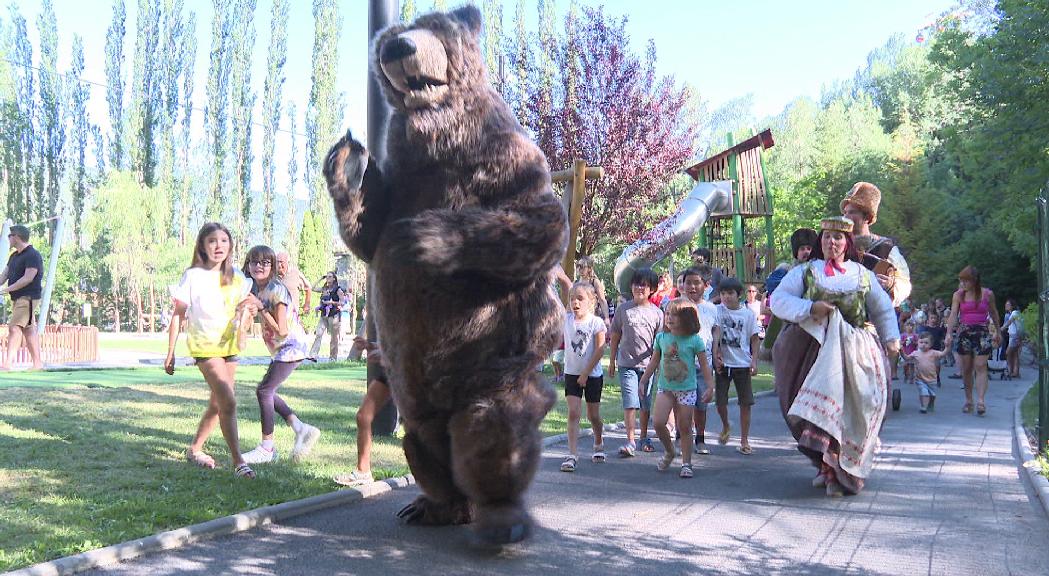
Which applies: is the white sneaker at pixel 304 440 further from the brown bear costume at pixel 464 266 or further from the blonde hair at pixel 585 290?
the brown bear costume at pixel 464 266

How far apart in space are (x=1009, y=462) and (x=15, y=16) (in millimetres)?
42887

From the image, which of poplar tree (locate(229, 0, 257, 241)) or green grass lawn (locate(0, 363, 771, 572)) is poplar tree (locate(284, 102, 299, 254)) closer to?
poplar tree (locate(229, 0, 257, 241))

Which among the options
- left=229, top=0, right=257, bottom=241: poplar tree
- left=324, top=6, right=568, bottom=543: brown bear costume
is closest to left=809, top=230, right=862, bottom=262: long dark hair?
left=324, top=6, right=568, bottom=543: brown bear costume

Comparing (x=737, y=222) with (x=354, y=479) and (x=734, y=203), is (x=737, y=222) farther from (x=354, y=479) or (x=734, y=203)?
(x=354, y=479)

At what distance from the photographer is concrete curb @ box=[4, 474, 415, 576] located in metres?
3.61

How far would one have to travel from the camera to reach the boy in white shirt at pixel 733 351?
8.12 m

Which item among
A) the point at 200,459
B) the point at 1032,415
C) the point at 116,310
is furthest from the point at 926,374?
the point at 116,310

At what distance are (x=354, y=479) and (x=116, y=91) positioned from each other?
129 feet

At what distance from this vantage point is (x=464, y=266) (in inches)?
145

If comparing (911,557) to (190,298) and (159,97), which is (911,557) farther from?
(159,97)

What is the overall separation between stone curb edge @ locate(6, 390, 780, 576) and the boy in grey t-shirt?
93.5 inches

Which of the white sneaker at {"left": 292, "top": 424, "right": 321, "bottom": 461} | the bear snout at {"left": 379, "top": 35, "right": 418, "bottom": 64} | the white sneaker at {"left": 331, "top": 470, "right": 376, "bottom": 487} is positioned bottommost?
the white sneaker at {"left": 331, "top": 470, "right": 376, "bottom": 487}

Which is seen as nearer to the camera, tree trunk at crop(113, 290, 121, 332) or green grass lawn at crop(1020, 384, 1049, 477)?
green grass lawn at crop(1020, 384, 1049, 477)

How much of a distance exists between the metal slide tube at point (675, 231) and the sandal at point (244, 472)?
945cm
